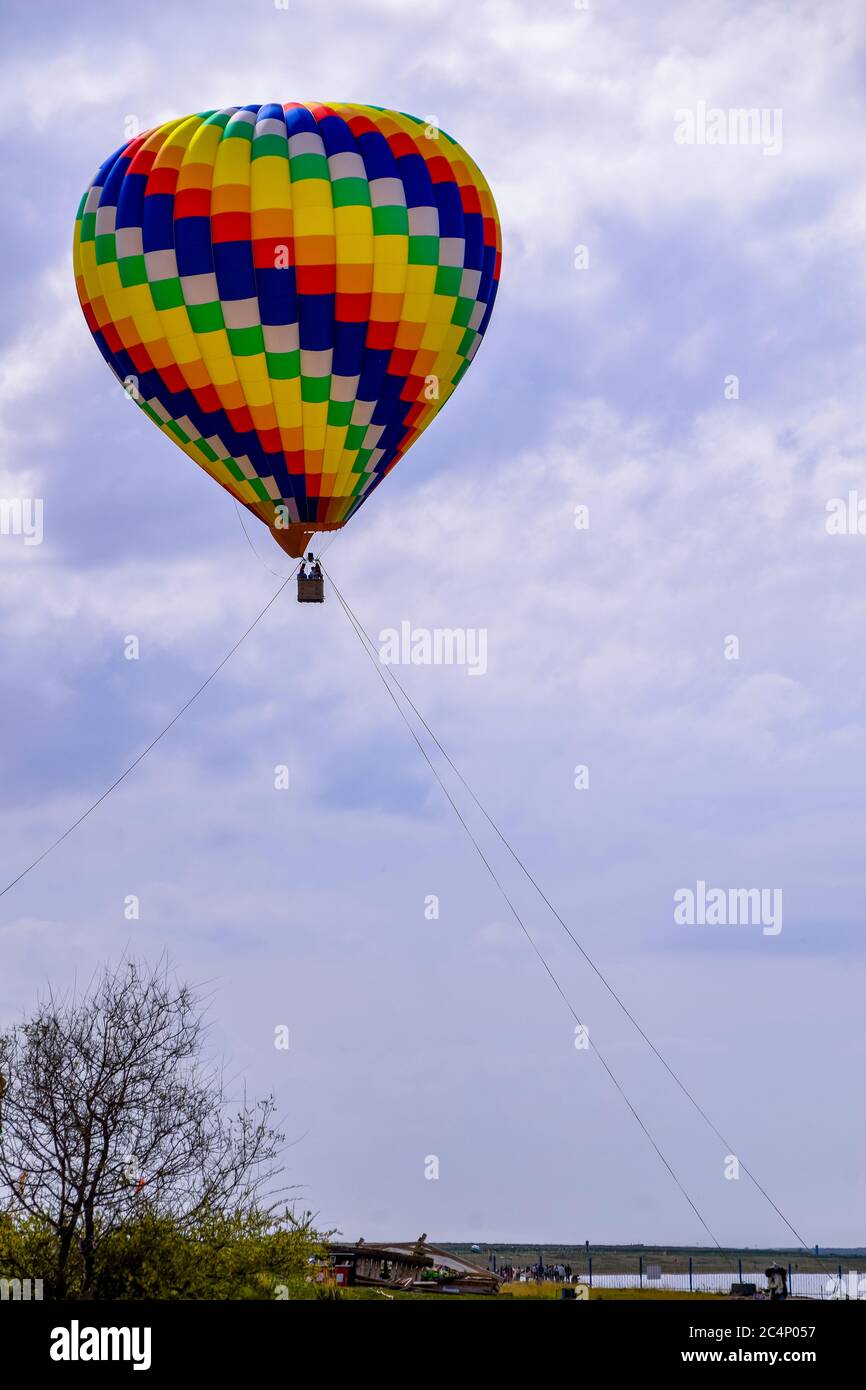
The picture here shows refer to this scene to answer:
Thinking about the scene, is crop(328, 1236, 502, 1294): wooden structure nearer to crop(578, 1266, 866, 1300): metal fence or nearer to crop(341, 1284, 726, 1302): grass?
crop(341, 1284, 726, 1302): grass

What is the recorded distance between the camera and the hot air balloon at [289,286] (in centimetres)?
4222

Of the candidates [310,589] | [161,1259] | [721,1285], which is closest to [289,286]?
[310,589]

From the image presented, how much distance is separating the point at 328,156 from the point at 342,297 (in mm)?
2789

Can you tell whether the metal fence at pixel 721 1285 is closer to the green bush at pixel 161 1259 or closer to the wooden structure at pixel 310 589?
the green bush at pixel 161 1259

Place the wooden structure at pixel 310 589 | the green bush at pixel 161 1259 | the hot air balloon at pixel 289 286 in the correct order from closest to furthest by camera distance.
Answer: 1. the green bush at pixel 161 1259
2. the hot air balloon at pixel 289 286
3. the wooden structure at pixel 310 589

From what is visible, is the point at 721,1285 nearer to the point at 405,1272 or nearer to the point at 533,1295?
the point at 405,1272

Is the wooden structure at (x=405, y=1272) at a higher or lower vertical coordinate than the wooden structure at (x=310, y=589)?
lower

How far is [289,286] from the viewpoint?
42125mm

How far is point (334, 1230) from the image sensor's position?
3709cm

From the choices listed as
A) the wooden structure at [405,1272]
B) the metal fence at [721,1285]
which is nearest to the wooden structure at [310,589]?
the wooden structure at [405,1272]

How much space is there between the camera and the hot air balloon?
4222cm

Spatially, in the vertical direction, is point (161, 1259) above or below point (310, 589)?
below
